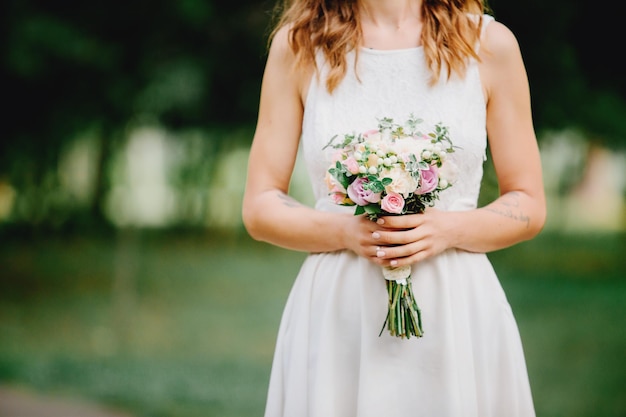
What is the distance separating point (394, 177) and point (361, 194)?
0.10 m

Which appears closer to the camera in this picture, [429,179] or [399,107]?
[429,179]

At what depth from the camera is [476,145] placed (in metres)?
2.49

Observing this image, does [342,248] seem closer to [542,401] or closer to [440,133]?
[440,133]

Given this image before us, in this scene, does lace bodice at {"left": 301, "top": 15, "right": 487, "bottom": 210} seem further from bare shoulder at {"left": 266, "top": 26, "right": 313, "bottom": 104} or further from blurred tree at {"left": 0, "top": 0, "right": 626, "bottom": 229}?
blurred tree at {"left": 0, "top": 0, "right": 626, "bottom": 229}

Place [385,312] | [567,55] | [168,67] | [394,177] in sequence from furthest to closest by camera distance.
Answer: [168,67] → [567,55] → [385,312] → [394,177]

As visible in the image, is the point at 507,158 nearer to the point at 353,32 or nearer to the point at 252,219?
the point at 353,32

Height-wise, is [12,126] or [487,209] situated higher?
[12,126]

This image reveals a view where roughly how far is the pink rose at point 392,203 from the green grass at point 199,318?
4.98 meters

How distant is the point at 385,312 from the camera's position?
244cm

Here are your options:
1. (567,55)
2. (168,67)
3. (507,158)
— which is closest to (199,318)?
(168,67)

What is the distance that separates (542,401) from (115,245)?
344 inches

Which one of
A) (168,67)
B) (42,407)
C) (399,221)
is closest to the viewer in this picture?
(399,221)

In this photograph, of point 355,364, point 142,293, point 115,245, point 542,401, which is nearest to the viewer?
point 355,364

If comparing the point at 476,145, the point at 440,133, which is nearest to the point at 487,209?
the point at 476,145
